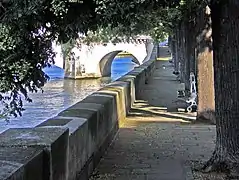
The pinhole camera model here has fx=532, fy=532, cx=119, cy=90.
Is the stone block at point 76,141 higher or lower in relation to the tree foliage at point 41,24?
lower

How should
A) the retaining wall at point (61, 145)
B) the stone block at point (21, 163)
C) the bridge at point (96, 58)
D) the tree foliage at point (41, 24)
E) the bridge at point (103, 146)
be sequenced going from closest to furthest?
1. the stone block at point (21, 163)
2. the retaining wall at point (61, 145)
3. the bridge at point (103, 146)
4. the tree foliage at point (41, 24)
5. the bridge at point (96, 58)

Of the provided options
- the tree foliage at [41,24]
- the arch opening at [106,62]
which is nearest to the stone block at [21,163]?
the tree foliage at [41,24]

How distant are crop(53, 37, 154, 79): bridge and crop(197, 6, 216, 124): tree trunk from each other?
38485 millimetres

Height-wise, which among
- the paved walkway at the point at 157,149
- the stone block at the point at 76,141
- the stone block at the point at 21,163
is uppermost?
the stone block at the point at 21,163

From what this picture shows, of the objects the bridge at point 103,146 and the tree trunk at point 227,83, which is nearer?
the bridge at point 103,146

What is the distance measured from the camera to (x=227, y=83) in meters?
6.96

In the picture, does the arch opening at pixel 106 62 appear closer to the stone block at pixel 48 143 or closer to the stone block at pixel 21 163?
the stone block at pixel 48 143

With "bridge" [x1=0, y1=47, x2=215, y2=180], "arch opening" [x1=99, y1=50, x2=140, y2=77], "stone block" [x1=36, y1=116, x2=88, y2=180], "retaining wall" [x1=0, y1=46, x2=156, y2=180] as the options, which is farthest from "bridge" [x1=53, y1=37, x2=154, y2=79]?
"stone block" [x1=36, y1=116, x2=88, y2=180]

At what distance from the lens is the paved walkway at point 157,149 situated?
7.10 metres

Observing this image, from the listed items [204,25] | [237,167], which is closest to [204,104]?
[204,25]

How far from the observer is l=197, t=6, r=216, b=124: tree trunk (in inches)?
510

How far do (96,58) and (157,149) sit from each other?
48087mm

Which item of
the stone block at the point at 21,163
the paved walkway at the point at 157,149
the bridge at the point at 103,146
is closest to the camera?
the stone block at the point at 21,163

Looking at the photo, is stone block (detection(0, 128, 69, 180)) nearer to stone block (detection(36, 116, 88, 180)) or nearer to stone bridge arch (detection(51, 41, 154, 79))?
stone block (detection(36, 116, 88, 180))
